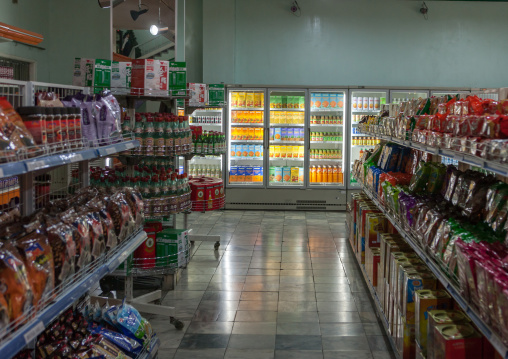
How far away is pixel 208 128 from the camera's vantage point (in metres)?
10.8

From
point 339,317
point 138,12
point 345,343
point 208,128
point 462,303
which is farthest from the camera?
point 208,128

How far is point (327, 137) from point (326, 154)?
31 centimetres

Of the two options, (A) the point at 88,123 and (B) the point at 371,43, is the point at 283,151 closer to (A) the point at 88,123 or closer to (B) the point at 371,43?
(B) the point at 371,43

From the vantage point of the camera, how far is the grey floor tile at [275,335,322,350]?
4340 mm

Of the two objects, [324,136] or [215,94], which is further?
[324,136]

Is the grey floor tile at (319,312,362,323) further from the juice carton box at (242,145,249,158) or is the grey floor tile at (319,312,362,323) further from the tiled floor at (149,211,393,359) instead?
the juice carton box at (242,145,249,158)

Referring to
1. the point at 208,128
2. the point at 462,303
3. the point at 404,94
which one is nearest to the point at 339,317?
the point at 462,303

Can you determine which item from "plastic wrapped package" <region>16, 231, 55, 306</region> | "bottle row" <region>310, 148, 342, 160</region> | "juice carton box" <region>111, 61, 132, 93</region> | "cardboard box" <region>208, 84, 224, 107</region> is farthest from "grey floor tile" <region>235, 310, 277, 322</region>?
"bottle row" <region>310, 148, 342, 160</region>

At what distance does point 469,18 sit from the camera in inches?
423

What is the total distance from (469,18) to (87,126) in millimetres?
9368

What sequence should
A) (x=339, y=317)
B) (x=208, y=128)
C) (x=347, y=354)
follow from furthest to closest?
(x=208, y=128), (x=339, y=317), (x=347, y=354)

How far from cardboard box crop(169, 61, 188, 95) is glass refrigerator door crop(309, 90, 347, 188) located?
505 cm

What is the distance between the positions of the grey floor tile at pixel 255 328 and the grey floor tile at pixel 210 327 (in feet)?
0.20

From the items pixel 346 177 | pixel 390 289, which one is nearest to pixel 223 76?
pixel 346 177
